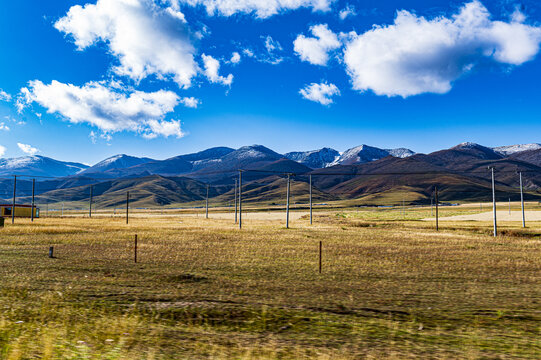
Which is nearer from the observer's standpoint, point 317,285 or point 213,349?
point 213,349

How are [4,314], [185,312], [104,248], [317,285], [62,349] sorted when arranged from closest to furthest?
[62,349]
[4,314]
[185,312]
[317,285]
[104,248]

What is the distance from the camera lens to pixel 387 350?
28.8 ft

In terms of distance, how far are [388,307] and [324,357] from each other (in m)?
5.97

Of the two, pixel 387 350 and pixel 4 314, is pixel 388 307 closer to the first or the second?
pixel 387 350

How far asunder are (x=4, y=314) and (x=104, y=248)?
22296 millimetres

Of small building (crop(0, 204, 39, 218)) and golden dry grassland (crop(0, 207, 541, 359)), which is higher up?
small building (crop(0, 204, 39, 218))

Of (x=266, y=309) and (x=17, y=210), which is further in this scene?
(x=17, y=210)

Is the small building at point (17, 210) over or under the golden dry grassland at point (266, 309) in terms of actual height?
over

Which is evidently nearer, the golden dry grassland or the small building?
the golden dry grassland

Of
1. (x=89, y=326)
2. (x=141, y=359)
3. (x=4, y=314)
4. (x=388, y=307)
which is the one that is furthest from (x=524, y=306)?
(x=4, y=314)

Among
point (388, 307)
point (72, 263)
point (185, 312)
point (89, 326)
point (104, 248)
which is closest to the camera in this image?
point (89, 326)

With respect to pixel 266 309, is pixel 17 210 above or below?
above

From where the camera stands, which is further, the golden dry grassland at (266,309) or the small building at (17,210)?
the small building at (17,210)

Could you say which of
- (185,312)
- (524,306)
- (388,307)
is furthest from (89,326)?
(524,306)
